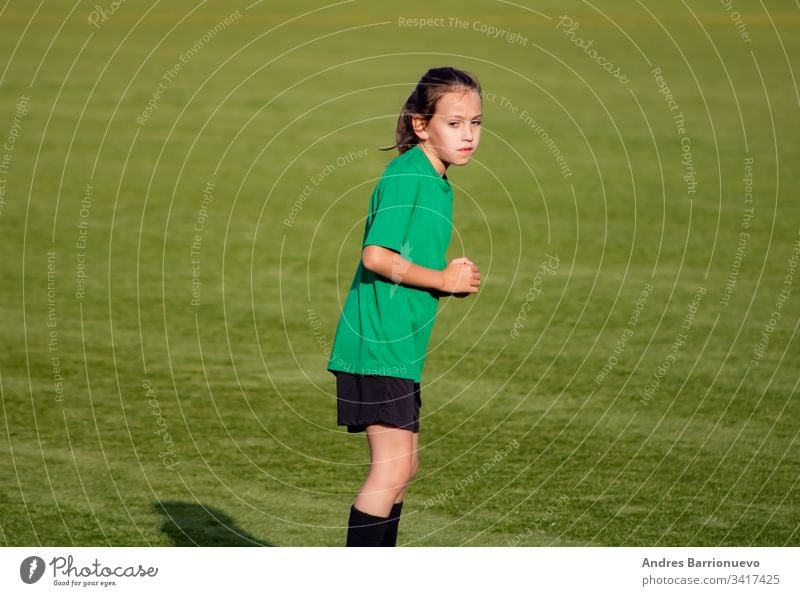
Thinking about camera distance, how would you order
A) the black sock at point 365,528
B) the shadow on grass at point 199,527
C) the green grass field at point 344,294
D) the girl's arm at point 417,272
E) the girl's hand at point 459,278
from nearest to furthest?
the girl's arm at point 417,272 → the girl's hand at point 459,278 → the black sock at point 365,528 → the shadow on grass at point 199,527 → the green grass field at point 344,294

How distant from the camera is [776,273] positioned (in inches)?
461

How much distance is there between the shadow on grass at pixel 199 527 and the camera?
20.3 feet

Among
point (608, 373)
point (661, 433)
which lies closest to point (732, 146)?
point (608, 373)

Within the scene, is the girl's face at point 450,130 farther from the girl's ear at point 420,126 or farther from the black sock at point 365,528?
the black sock at point 365,528

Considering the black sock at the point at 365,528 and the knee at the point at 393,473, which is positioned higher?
the knee at the point at 393,473

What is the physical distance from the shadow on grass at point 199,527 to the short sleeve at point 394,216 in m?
1.92

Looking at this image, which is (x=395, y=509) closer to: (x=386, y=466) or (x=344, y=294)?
(x=386, y=466)

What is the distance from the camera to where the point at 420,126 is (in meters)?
5.10

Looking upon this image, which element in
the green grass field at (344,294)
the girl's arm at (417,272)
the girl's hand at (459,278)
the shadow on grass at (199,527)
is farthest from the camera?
the green grass field at (344,294)
